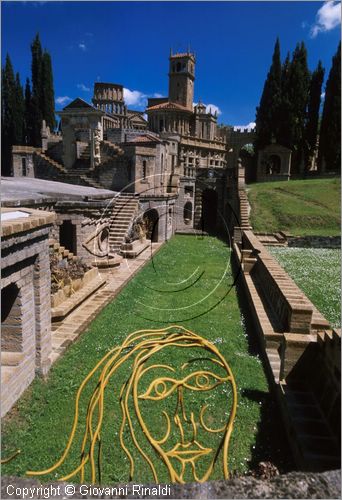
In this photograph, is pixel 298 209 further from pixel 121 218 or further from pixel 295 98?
pixel 295 98

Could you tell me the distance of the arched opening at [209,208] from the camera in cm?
3581

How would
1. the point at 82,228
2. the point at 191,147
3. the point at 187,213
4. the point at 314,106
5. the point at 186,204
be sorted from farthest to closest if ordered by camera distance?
the point at 191,147, the point at 314,106, the point at 187,213, the point at 186,204, the point at 82,228

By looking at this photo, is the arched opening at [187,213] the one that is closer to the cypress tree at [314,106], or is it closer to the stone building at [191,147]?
the stone building at [191,147]

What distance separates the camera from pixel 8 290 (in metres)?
6.05

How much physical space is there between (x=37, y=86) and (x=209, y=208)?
2850 centimetres

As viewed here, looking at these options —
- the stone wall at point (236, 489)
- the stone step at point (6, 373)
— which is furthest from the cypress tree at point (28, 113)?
the stone wall at point (236, 489)

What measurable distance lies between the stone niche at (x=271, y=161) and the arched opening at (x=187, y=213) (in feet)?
45.0

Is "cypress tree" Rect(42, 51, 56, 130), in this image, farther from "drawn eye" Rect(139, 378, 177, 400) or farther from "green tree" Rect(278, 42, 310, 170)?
"drawn eye" Rect(139, 378, 177, 400)

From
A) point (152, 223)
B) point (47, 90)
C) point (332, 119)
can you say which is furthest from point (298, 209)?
point (47, 90)

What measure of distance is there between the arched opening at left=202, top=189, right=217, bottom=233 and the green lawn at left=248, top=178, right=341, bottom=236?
697 centimetres

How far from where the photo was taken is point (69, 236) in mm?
15453

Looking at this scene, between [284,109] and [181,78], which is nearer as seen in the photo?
[284,109]

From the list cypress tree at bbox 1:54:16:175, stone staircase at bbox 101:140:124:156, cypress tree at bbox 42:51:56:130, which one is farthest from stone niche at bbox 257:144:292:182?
cypress tree at bbox 1:54:16:175

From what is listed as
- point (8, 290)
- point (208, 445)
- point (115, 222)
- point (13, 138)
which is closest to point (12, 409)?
point (8, 290)
